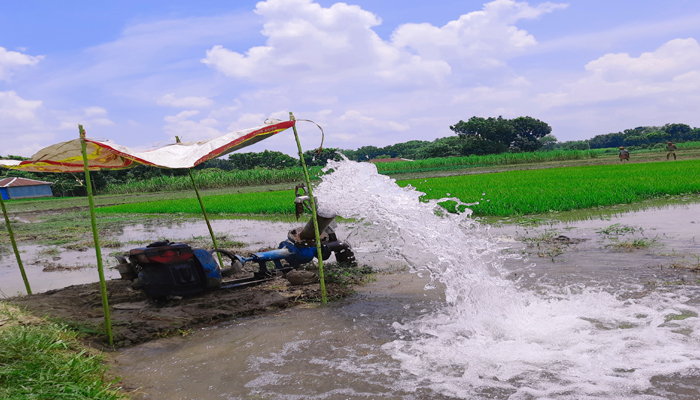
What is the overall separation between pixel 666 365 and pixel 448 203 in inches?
333

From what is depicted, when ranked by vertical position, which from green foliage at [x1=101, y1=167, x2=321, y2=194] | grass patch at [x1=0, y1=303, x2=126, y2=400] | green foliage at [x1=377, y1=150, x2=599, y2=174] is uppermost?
green foliage at [x1=101, y1=167, x2=321, y2=194]

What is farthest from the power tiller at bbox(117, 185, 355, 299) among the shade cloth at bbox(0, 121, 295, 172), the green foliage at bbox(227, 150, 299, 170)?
the green foliage at bbox(227, 150, 299, 170)

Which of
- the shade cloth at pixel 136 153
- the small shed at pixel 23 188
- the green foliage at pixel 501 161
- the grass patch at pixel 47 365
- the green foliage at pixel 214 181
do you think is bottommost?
the grass patch at pixel 47 365

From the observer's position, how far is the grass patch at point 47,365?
8.81 ft

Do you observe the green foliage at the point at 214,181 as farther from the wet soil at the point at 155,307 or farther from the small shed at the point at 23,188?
the wet soil at the point at 155,307

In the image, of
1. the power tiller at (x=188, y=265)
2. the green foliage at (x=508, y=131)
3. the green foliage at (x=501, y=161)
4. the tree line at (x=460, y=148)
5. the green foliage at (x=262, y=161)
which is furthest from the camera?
the green foliage at (x=508, y=131)

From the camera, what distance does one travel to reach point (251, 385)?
2.97m

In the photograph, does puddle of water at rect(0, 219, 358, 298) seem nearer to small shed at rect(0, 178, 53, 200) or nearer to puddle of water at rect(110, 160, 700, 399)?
puddle of water at rect(110, 160, 700, 399)

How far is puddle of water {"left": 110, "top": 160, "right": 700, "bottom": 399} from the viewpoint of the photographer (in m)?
2.79

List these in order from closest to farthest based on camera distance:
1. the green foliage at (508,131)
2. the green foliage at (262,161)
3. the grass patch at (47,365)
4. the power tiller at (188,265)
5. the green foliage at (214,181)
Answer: the grass patch at (47,365) < the power tiller at (188,265) < the green foliage at (214,181) < the green foliage at (262,161) < the green foliage at (508,131)

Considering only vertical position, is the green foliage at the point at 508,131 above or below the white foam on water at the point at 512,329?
above

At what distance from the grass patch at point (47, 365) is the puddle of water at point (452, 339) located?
0.89 feet

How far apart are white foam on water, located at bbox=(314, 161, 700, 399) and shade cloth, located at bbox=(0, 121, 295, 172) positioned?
1.04 m

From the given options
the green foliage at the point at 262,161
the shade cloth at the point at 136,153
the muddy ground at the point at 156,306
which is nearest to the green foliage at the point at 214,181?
the green foliage at the point at 262,161
